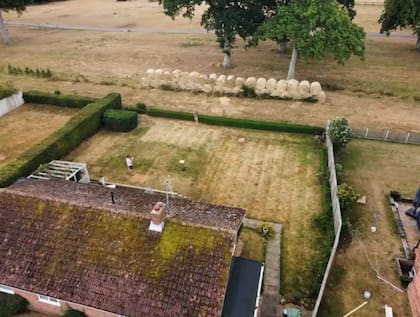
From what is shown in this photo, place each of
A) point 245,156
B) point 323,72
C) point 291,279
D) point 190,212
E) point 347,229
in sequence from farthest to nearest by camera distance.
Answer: point 323,72, point 245,156, point 347,229, point 291,279, point 190,212

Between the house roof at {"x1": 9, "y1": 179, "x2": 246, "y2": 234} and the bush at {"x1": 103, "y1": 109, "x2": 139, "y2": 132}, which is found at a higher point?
the house roof at {"x1": 9, "y1": 179, "x2": 246, "y2": 234}

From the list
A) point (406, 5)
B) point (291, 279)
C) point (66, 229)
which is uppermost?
point (406, 5)

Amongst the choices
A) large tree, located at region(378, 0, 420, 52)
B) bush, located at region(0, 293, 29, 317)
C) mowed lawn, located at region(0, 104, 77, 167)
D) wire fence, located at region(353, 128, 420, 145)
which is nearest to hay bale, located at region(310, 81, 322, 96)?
wire fence, located at region(353, 128, 420, 145)

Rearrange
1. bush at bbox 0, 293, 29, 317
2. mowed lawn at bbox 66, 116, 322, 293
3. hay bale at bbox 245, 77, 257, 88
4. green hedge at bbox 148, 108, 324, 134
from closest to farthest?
bush at bbox 0, 293, 29, 317 → mowed lawn at bbox 66, 116, 322, 293 → green hedge at bbox 148, 108, 324, 134 → hay bale at bbox 245, 77, 257, 88

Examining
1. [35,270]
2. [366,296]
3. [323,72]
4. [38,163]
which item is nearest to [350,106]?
[323,72]

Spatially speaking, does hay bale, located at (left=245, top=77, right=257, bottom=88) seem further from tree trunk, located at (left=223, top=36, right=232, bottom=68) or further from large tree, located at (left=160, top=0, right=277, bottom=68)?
tree trunk, located at (left=223, top=36, right=232, bottom=68)

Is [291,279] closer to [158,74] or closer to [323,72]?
[158,74]

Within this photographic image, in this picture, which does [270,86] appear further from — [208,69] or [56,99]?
[56,99]
